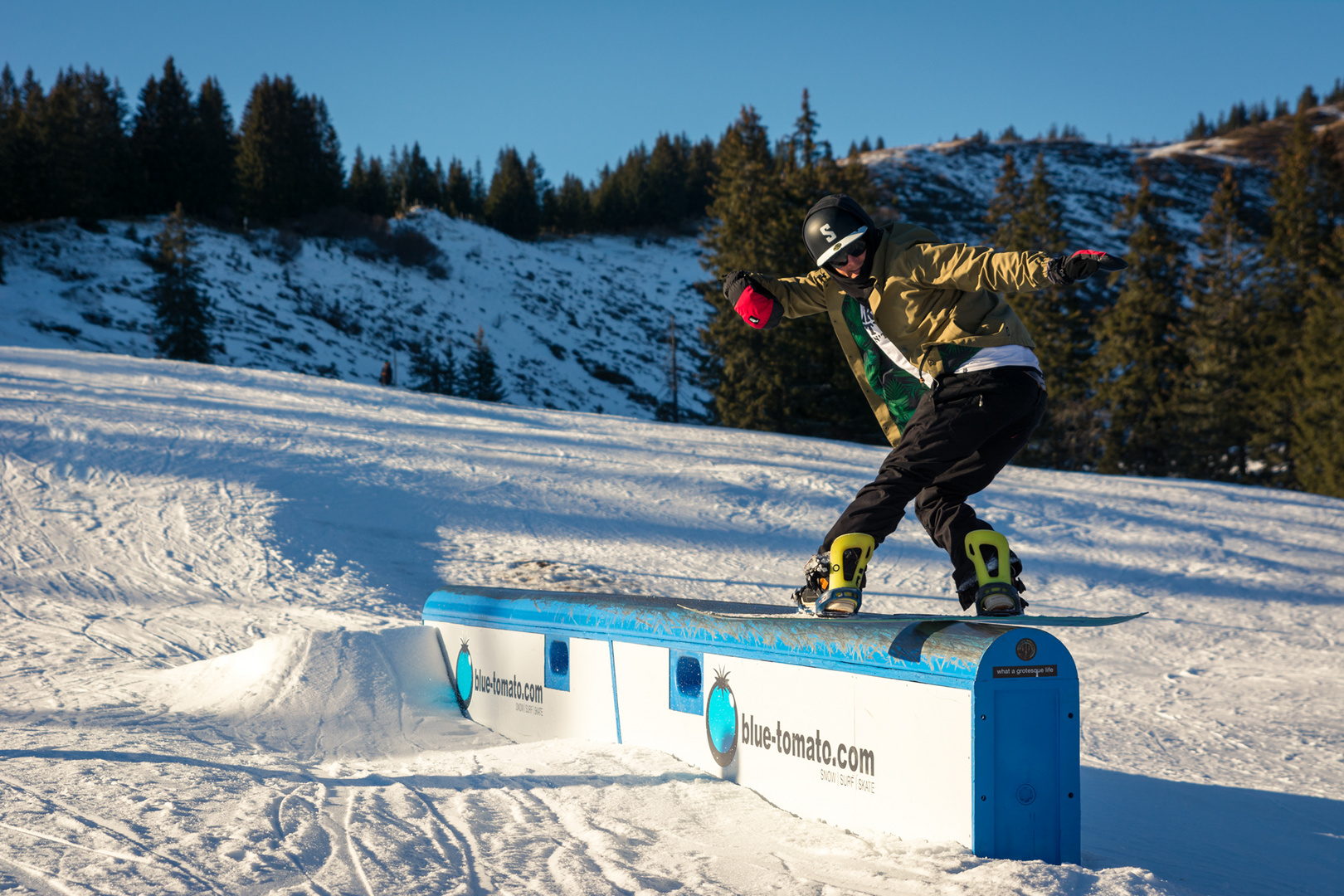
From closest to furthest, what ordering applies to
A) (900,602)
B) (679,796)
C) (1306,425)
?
(679,796) < (900,602) < (1306,425)

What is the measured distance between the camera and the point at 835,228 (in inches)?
142

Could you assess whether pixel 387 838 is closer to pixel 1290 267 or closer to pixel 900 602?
pixel 900 602

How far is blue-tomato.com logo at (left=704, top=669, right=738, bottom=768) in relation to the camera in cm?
430

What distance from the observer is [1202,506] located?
15484 millimetres

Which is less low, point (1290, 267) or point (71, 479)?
point (1290, 267)

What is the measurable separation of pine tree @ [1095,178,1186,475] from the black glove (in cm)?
3753

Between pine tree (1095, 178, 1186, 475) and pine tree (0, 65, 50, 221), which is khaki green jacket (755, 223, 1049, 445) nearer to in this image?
pine tree (1095, 178, 1186, 475)

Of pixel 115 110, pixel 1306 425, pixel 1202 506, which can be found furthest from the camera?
pixel 115 110

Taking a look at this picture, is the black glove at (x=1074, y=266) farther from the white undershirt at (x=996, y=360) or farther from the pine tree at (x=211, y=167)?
the pine tree at (x=211, y=167)

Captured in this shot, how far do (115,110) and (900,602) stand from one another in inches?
2460

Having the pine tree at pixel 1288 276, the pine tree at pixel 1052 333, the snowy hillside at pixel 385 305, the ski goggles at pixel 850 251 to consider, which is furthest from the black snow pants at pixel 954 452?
the pine tree at pixel 1288 276

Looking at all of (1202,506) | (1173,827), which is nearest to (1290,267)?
(1202,506)

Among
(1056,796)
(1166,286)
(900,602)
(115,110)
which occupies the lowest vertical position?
(900,602)

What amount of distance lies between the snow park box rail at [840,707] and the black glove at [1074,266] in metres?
1.22
